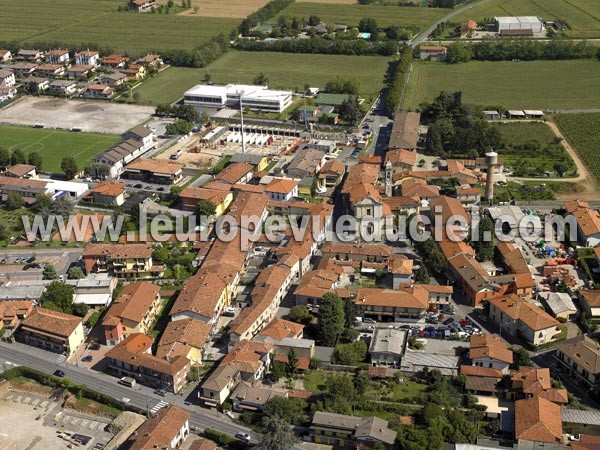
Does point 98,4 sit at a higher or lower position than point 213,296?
higher

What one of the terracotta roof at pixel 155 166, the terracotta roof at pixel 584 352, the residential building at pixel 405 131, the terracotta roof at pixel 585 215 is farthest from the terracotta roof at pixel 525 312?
the terracotta roof at pixel 155 166

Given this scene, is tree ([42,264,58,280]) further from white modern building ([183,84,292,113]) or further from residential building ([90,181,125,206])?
white modern building ([183,84,292,113])

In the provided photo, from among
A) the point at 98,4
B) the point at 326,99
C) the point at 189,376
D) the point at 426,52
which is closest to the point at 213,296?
the point at 189,376

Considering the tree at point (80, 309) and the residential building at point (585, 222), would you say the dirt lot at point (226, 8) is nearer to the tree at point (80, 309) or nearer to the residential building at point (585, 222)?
the residential building at point (585, 222)

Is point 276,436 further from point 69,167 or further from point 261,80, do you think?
point 261,80

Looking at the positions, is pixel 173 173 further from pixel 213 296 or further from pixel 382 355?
pixel 382 355

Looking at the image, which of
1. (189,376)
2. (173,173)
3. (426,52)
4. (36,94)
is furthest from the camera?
(426,52)
